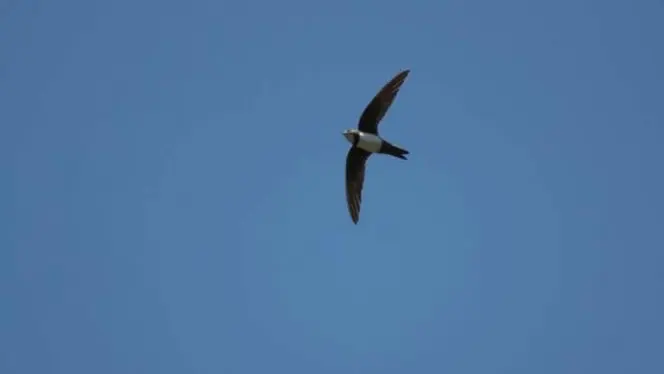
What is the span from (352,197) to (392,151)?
5.94ft

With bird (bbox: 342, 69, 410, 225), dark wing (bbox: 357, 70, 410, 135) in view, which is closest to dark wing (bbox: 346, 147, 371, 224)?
bird (bbox: 342, 69, 410, 225)

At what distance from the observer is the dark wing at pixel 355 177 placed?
27922 millimetres

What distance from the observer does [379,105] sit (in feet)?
88.7

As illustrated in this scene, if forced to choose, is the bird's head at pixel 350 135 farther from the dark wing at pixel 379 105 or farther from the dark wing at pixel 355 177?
the dark wing at pixel 355 177

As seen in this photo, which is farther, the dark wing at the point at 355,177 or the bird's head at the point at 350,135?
the dark wing at the point at 355,177

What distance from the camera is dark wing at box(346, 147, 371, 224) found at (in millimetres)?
27922

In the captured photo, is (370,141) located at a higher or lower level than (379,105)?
lower

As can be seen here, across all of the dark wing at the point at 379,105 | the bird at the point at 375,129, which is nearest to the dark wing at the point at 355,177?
the bird at the point at 375,129

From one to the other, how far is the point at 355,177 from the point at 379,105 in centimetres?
223

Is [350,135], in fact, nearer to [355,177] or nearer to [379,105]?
[379,105]

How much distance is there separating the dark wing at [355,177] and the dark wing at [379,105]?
0.87 metres

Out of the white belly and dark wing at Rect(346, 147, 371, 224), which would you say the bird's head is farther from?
dark wing at Rect(346, 147, 371, 224)

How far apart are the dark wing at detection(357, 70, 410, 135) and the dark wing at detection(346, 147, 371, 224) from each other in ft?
2.85

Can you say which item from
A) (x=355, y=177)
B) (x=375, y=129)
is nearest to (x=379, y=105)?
(x=375, y=129)
